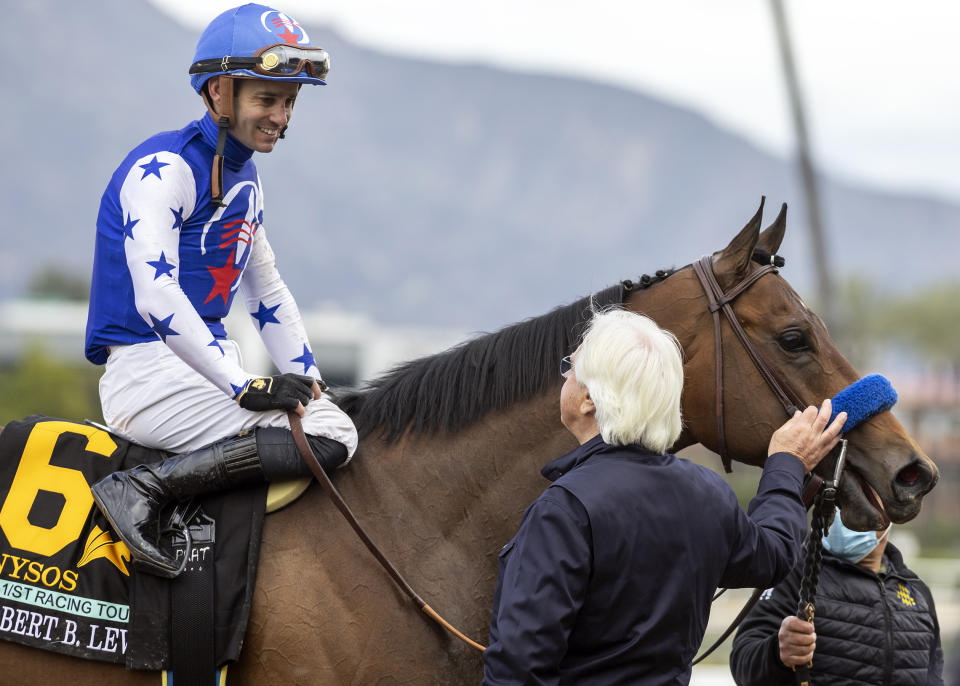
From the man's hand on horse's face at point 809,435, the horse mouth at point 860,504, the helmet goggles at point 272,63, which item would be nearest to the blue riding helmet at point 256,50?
the helmet goggles at point 272,63

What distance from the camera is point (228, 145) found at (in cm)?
338

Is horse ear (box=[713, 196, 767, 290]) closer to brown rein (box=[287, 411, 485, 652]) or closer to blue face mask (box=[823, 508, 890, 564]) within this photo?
blue face mask (box=[823, 508, 890, 564])

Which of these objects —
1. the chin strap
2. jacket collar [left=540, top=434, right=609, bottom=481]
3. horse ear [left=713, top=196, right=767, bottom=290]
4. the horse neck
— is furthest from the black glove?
horse ear [left=713, top=196, right=767, bottom=290]

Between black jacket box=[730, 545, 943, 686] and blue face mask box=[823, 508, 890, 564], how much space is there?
0.04 metres

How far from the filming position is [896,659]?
3.57 meters

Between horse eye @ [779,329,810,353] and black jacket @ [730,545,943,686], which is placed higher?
horse eye @ [779,329,810,353]

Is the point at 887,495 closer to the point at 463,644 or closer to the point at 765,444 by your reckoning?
the point at 765,444

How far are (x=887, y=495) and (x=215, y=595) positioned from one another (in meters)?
2.08

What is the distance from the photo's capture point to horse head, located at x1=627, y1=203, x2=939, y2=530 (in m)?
3.29

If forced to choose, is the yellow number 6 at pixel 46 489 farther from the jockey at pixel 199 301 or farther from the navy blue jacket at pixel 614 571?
the navy blue jacket at pixel 614 571

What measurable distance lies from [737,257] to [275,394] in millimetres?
1589

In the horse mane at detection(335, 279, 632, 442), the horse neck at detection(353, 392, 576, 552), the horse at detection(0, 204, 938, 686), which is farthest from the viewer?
the horse mane at detection(335, 279, 632, 442)

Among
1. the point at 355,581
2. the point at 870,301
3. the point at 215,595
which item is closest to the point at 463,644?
the point at 355,581

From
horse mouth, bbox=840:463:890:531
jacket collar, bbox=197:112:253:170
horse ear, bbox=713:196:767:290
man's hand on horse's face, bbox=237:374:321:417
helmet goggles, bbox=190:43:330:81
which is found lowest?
horse mouth, bbox=840:463:890:531
